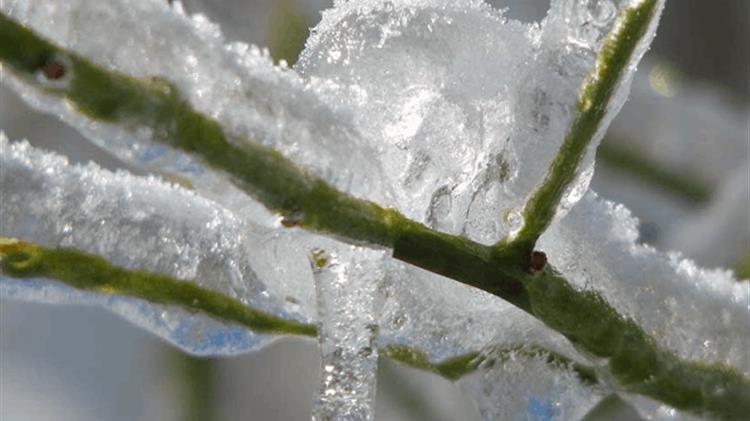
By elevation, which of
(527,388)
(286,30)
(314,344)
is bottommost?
(314,344)

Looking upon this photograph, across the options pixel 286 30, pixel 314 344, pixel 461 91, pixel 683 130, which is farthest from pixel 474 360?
pixel 683 130

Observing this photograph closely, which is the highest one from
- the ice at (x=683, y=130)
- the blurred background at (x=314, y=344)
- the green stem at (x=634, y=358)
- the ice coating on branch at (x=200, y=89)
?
the ice coating on branch at (x=200, y=89)

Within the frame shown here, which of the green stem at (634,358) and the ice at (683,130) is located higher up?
the green stem at (634,358)

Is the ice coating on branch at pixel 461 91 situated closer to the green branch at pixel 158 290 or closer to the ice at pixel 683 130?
the green branch at pixel 158 290

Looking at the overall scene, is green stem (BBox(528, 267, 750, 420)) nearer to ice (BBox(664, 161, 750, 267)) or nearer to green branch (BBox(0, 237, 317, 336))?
green branch (BBox(0, 237, 317, 336))

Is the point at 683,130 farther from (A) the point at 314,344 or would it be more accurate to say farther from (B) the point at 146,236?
(B) the point at 146,236

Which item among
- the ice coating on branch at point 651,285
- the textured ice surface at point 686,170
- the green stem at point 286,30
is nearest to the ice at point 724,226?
the textured ice surface at point 686,170

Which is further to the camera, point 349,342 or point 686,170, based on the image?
point 686,170

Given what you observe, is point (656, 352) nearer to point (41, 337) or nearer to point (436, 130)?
point (436, 130)

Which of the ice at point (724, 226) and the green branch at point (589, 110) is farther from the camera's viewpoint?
the ice at point (724, 226)

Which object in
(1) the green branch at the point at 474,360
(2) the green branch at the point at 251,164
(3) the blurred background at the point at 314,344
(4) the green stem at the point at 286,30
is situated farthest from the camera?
(3) the blurred background at the point at 314,344
